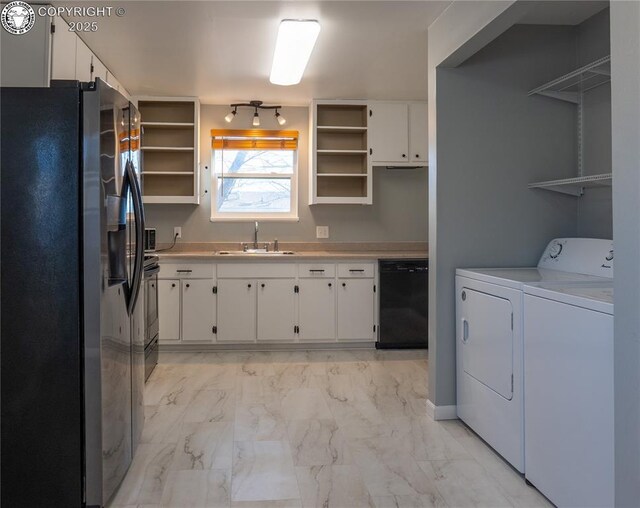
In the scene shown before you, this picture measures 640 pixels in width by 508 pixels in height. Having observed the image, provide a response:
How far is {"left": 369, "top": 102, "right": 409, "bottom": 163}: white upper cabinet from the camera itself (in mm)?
4613

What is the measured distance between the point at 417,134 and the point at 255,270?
2.07 m

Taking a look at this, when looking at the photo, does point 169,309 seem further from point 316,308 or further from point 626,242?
point 626,242

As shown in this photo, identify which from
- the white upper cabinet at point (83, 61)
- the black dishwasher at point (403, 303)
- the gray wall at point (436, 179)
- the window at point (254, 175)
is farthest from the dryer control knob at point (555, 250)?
the white upper cabinet at point (83, 61)

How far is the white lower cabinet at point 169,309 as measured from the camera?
4.22 metres

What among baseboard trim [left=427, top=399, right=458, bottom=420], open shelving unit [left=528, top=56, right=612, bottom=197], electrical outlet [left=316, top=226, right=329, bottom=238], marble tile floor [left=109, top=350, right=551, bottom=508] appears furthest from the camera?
electrical outlet [left=316, top=226, right=329, bottom=238]

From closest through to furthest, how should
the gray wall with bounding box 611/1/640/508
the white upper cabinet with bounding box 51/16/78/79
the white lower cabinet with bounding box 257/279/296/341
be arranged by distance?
the gray wall with bounding box 611/1/640/508
the white upper cabinet with bounding box 51/16/78/79
the white lower cabinet with bounding box 257/279/296/341

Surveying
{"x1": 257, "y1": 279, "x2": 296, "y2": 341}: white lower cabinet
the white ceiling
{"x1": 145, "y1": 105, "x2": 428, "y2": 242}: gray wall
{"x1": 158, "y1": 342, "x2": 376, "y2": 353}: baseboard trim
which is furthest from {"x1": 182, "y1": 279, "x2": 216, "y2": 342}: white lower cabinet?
the white ceiling

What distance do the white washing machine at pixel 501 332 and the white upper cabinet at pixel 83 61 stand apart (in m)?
2.71

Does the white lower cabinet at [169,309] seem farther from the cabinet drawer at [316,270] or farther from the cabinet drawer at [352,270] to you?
the cabinet drawer at [352,270]

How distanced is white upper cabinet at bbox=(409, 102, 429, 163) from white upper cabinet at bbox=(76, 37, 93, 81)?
285cm

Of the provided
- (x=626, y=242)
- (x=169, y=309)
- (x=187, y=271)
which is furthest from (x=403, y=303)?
(x=626, y=242)

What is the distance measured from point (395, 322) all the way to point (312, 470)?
7.82 ft

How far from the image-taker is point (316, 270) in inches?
171

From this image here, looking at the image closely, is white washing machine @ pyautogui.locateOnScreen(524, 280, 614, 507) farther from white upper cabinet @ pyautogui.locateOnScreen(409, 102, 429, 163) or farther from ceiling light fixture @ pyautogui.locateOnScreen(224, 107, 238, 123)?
ceiling light fixture @ pyautogui.locateOnScreen(224, 107, 238, 123)
